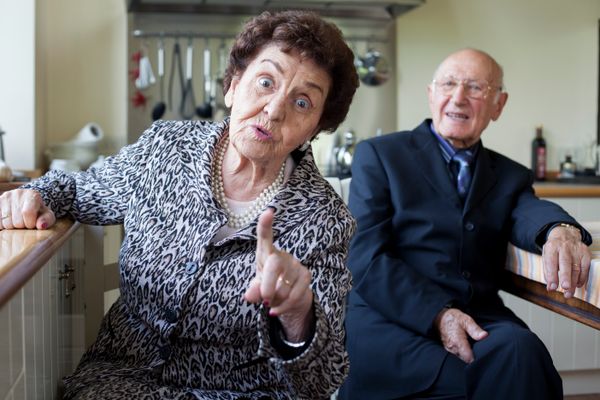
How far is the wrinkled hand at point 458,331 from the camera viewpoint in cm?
192

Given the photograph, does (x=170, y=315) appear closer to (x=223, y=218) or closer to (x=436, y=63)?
(x=223, y=218)

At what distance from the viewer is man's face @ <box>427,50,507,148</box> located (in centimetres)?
231

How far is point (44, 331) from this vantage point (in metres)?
1.37

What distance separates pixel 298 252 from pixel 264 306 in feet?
0.88

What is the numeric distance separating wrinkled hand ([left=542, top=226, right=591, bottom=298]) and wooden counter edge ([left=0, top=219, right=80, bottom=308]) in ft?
3.21

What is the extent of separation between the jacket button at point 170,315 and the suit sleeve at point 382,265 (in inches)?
29.0

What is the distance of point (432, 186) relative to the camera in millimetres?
2182

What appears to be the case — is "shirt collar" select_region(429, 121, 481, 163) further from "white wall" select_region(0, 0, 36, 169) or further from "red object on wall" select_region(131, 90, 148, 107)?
"red object on wall" select_region(131, 90, 148, 107)

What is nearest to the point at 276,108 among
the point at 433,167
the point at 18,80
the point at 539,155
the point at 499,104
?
the point at 433,167

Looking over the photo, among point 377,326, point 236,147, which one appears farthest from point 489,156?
point 236,147

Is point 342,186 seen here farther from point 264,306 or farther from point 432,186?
point 264,306

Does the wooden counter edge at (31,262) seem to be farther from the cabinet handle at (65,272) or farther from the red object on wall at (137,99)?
the red object on wall at (137,99)

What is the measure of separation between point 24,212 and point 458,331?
101 cm

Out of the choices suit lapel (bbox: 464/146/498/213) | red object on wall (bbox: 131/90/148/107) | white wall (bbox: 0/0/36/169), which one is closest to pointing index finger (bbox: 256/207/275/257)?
suit lapel (bbox: 464/146/498/213)
